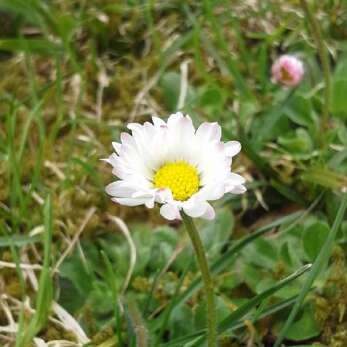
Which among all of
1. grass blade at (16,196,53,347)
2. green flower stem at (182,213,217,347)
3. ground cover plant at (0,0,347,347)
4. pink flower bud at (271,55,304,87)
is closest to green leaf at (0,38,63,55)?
ground cover plant at (0,0,347,347)

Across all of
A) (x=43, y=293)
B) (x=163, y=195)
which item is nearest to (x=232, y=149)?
(x=163, y=195)

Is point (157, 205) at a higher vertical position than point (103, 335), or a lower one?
higher

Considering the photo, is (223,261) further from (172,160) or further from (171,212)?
(171,212)

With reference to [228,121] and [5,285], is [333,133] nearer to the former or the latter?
[228,121]

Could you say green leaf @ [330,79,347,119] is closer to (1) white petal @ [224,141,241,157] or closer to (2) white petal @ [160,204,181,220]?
(1) white petal @ [224,141,241,157]

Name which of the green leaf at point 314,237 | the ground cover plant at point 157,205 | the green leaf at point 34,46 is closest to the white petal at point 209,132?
the ground cover plant at point 157,205

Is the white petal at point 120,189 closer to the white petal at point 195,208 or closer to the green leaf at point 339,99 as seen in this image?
the white petal at point 195,208
